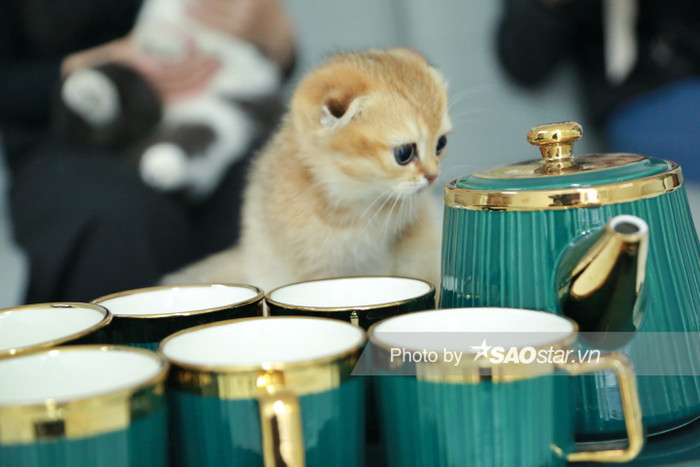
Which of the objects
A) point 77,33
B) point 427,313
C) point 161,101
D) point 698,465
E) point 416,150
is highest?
point 77,33

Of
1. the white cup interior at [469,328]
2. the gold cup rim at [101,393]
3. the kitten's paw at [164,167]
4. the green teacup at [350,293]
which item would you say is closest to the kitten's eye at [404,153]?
the green teacup at [350,293]

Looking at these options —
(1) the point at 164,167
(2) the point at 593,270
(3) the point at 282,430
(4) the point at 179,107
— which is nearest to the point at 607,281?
(2) the point at 593,270

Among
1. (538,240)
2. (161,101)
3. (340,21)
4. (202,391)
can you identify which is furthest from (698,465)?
(340,21)

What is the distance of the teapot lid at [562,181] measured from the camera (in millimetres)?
469

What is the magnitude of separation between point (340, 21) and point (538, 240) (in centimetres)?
139

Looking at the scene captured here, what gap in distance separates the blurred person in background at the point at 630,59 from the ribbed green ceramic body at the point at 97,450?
4.46 ft

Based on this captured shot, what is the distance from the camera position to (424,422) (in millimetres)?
411

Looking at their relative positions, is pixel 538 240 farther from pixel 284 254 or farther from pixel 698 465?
pixel 284 254

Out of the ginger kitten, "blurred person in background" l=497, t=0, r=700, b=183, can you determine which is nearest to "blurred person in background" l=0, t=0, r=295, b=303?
the ginger kitten

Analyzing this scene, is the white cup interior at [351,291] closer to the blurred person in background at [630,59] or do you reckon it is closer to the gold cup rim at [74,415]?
the gold cup rim at [74,415]

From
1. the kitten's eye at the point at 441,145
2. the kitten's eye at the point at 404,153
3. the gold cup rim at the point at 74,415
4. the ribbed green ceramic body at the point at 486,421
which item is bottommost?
the ribbed green ceramic body at the point at 486,421

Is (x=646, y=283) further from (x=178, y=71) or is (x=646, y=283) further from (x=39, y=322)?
(x=178, y=71)

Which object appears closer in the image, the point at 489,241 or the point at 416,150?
the point at 489,241

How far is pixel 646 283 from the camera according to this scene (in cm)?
45
